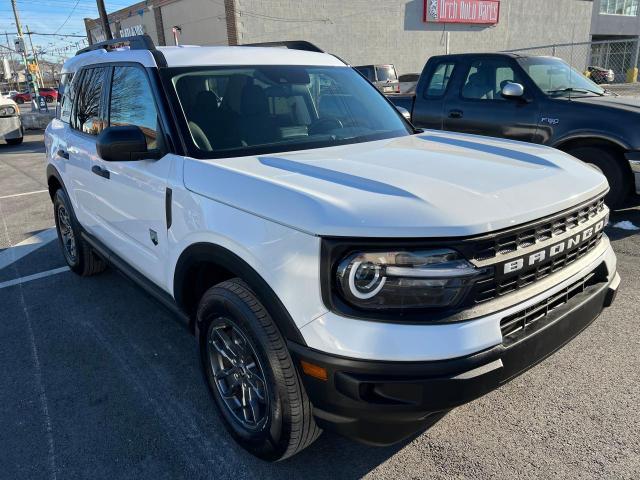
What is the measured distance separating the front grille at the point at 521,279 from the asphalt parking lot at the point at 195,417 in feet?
3.00

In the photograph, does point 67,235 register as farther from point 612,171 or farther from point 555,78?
point 555,78

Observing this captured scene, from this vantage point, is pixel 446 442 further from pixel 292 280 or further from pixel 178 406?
pixel 178 406

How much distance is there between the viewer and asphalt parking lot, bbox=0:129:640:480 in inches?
94.7

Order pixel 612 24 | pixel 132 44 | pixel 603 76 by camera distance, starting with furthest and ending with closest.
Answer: pixel 612 24 → pixel 603 76 → pixel 132 44

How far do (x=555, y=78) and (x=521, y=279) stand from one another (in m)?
5.27

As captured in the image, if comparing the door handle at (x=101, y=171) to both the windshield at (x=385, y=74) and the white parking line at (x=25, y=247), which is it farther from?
the windshield at (x=385, y=74)

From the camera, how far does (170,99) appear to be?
2795 mm

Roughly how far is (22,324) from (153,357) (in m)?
1.32

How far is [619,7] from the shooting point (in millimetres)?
41469

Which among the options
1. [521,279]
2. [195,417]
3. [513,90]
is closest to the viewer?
[521,279]

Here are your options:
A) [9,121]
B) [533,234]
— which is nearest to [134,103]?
[533,234]

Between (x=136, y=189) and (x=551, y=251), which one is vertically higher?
(x=136, y=189)

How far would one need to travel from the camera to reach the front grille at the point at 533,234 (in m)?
1.88

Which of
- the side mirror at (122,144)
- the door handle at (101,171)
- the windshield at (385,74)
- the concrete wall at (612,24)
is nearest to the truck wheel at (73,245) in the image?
the door handle at (101,171)
